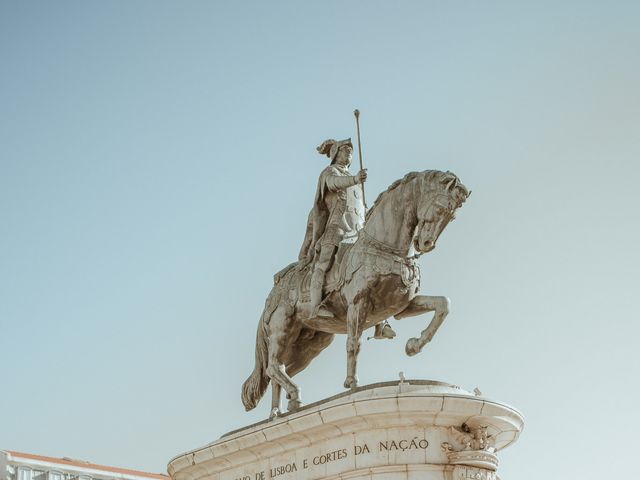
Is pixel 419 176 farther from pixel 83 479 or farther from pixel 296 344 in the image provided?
pixel 83 479

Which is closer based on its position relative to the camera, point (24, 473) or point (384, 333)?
point (384, 333)

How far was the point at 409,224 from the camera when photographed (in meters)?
21.1

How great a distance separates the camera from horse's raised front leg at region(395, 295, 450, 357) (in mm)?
20953

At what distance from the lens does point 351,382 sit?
69.0ft

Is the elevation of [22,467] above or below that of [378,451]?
above

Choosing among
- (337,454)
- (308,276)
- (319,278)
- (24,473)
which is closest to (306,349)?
(308,276)

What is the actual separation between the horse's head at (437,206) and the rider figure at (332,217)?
1.89 metres

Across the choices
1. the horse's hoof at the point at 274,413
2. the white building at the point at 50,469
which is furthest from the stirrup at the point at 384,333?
the white building at the point at 50,469

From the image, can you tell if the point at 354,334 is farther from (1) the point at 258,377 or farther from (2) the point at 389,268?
(1) the point at 258,377

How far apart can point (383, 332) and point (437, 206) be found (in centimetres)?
325

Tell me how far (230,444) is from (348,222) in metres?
4.84

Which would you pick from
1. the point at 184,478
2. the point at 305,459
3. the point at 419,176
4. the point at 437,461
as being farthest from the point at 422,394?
the point at 184,478

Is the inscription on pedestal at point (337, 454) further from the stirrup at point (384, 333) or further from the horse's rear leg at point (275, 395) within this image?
the stirrup at point (384, 333)

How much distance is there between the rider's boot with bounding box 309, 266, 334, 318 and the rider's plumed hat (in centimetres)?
270
